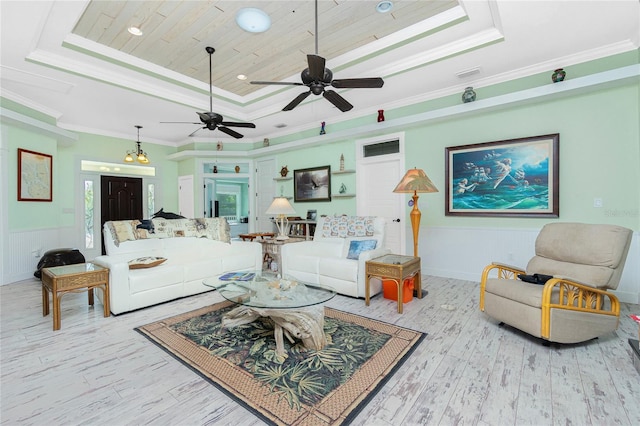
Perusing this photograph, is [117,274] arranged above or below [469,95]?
below

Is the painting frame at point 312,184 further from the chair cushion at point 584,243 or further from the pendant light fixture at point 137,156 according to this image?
the chair cushion at point 584,243

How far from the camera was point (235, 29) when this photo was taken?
3.15m

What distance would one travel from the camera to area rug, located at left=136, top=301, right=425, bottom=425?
1626mm

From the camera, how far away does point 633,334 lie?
8.13 feet

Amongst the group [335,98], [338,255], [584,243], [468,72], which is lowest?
[338,255]

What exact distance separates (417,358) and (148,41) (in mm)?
4338

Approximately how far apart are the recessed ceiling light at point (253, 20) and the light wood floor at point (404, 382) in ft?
10.4

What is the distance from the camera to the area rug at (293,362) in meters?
1.63

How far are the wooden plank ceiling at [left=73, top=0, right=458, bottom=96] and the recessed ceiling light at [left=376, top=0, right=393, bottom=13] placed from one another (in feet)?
0.17

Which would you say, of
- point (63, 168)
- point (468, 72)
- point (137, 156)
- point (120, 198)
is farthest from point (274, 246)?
point (63, 168)

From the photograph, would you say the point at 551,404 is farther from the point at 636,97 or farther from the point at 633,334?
the point at 636,97

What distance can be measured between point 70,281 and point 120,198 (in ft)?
15.9

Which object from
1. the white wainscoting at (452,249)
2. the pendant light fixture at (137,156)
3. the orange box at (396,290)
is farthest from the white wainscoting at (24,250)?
the orange box at (396,290)

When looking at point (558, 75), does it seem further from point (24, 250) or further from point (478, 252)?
point (24, 250)
